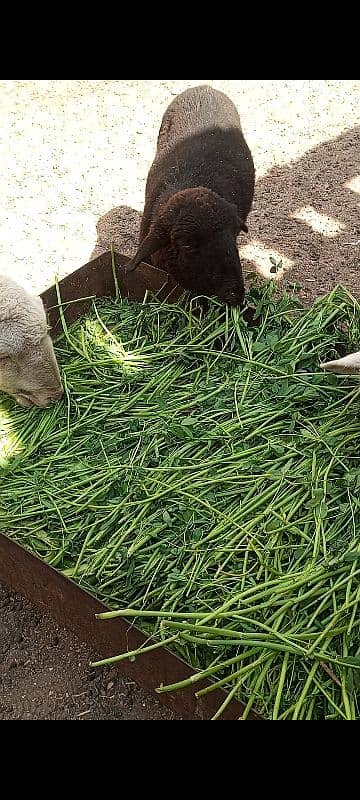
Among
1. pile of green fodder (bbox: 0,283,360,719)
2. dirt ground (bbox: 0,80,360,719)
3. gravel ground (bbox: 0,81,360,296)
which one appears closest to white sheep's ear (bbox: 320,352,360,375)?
pile of green fodder (bbox: 0,283,360,719)

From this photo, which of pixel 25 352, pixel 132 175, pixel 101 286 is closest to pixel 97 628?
pixel 25 352

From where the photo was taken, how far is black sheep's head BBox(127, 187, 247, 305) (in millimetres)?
4445

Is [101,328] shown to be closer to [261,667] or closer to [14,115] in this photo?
[261,667]

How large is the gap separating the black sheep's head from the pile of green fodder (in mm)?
147

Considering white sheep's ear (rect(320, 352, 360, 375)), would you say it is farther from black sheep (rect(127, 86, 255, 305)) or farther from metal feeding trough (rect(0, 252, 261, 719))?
metal feeding trough (rect(0, 252, 261, 719))

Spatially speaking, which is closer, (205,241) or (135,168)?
(205,241)

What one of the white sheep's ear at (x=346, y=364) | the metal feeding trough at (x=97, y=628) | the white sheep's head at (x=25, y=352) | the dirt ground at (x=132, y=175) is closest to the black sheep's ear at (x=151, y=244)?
the white sheep's head at (x=25, y=352)

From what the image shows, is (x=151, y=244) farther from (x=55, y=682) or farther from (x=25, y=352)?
(x=55, y=682)

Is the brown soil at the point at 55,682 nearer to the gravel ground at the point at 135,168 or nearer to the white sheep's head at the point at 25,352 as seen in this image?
the white sheep's head at the point at 25,352

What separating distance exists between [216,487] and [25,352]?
1259mm

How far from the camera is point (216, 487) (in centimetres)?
352

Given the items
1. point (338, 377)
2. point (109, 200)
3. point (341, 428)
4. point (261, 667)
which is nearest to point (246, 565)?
point (261, 667)

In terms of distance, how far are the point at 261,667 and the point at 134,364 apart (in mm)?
2001

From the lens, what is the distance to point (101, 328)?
4.69m
